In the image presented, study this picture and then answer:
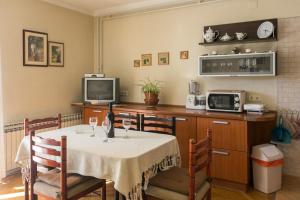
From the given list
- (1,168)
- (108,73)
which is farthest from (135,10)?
(1,168)

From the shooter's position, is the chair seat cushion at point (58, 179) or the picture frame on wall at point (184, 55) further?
the picture frame on wall at point (184, 55)

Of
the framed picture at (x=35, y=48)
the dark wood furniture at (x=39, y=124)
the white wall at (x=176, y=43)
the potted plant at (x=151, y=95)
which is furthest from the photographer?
the potted plant at (x=151, y=95)

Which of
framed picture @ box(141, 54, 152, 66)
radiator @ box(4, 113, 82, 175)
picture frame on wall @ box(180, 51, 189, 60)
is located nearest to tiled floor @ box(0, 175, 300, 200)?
radiator @ box(4, 113, 82, 175)

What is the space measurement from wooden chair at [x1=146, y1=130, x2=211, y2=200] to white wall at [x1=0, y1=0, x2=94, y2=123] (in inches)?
92.8

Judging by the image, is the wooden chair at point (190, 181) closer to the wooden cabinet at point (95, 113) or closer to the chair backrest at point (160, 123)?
the chair backrest at point (160, 123)

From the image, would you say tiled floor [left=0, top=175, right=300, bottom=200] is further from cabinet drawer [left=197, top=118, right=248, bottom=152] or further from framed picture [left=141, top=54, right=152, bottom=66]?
framed picture [left=141, top=54, right=152, bottom=66]

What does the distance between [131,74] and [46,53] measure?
135 centimetres

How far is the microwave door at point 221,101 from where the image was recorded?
3199mm

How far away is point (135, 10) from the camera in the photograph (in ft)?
13.8

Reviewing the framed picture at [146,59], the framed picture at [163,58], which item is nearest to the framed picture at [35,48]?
the framed picture at [146,59]

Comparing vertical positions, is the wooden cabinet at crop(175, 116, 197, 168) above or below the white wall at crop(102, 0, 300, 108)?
below

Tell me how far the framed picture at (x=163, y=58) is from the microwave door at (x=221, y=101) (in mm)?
1028

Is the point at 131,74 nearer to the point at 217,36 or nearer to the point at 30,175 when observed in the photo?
the point at 217,36

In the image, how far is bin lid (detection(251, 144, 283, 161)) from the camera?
113 inches
